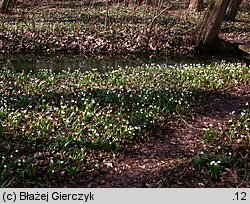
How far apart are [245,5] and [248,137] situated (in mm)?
28499

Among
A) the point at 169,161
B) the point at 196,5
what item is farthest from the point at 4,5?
the point at 169,161

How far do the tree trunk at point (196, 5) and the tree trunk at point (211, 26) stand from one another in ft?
35.1

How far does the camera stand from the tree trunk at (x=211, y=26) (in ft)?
49.2

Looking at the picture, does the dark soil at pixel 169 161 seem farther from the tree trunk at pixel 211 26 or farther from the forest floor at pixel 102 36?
the forest floor at pixel 102 36

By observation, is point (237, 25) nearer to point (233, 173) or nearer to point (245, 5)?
point (245, 5)

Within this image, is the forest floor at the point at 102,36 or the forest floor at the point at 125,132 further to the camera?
the forest floor at the point at 102,36

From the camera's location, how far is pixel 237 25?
2164 centimetres

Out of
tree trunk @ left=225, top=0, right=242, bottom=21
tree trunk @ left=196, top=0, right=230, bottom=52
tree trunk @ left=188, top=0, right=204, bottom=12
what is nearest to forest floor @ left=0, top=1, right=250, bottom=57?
tree trunk @ left=196, top=0, right=230, bottom=52

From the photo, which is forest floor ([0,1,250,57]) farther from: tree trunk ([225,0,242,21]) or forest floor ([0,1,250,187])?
forest floor ([0,1,250,187])

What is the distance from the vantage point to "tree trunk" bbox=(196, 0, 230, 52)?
15008 mm

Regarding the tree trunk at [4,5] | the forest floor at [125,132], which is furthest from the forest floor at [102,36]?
the forest floor at [125,132]

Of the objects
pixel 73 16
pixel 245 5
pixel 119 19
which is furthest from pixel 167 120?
pixel 245 5

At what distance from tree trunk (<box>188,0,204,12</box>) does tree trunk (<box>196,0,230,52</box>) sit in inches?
422

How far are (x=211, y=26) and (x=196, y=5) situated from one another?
40.8 feet
